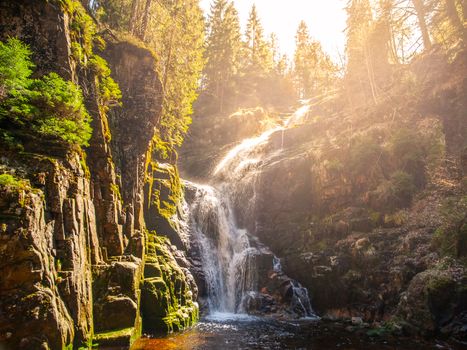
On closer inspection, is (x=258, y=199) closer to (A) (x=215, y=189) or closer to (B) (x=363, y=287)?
(A) (x=215, y=189)

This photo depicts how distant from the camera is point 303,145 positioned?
24828 millimetres

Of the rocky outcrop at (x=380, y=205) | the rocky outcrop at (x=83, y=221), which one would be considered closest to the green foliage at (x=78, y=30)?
the rocky outcrop at (x=83, y=221)

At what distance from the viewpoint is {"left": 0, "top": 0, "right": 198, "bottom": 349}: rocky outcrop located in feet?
23.7

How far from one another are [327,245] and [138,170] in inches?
408

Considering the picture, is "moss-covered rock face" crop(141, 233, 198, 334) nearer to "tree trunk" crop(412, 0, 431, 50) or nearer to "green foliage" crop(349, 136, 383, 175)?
"green foliage" crop(349, 136, 383, 175)

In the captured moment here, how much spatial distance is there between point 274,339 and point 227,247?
7.58 meters

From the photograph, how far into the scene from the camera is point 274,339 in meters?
11.1

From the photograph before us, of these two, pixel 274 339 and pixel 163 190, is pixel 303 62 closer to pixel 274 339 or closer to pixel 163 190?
pixel 163 190

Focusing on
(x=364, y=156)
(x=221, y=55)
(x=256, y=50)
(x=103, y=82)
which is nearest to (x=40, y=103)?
(x=103, y=82)

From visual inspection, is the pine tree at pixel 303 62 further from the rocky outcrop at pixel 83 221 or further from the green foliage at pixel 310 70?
the rocky outcrop at pixel 83 221

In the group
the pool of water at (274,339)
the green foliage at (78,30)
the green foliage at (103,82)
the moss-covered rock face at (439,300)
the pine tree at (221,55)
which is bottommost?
the pool of water at (274,339)

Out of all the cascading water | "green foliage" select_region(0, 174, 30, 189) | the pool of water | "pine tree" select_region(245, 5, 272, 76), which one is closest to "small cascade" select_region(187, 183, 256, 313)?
the cascading water

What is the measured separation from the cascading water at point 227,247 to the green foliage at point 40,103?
9898mm

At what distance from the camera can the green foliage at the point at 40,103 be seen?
8.06m
